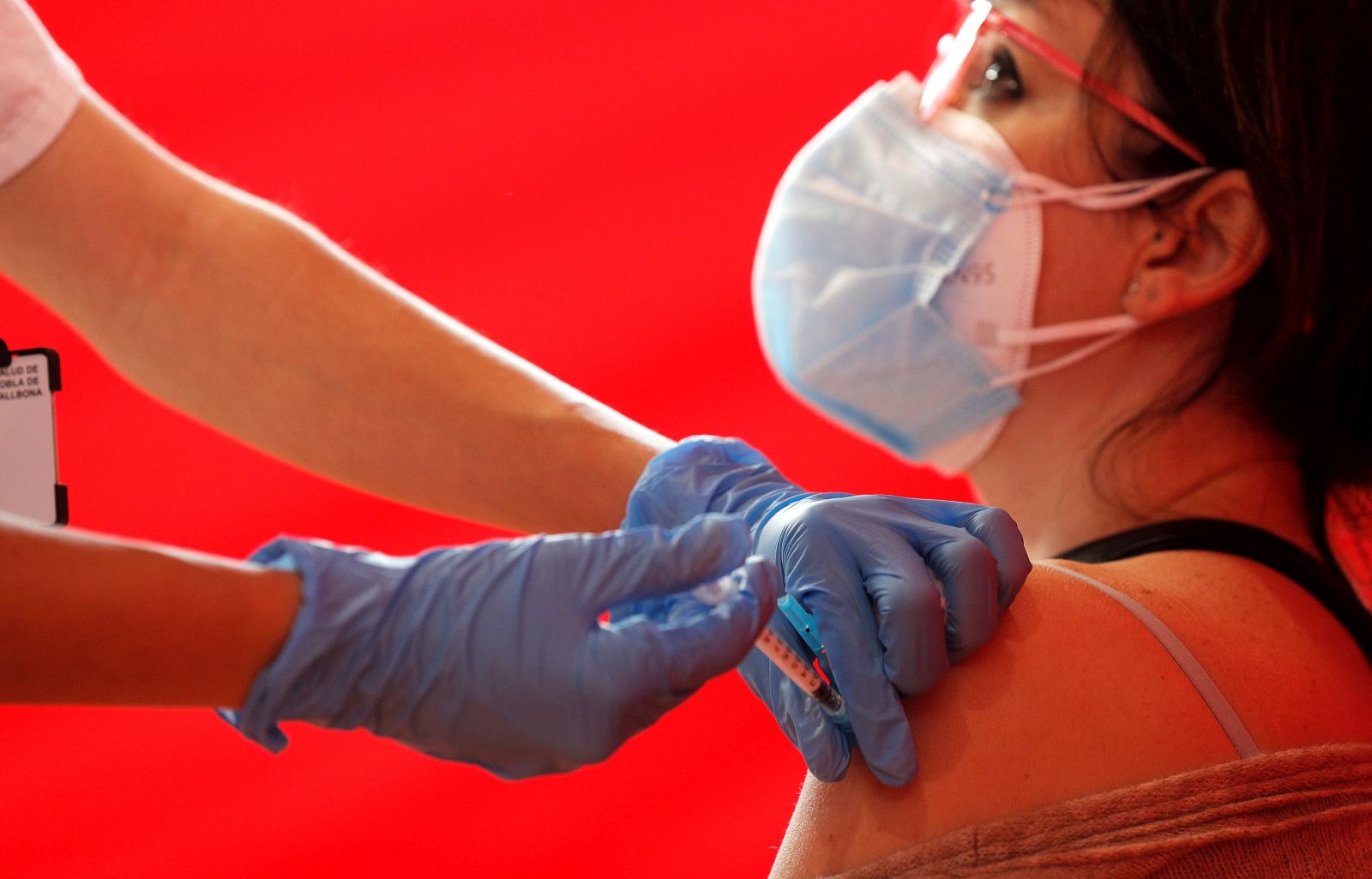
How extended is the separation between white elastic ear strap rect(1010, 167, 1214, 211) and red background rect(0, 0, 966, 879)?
0.81m

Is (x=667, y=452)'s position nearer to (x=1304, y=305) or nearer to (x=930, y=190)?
(x=930, y=190)

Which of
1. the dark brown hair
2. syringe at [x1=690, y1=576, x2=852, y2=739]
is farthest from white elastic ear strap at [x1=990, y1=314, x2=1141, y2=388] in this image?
syringe at [x1=690, y1=576, x2=852, y2=739]

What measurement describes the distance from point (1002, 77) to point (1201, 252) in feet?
1.04

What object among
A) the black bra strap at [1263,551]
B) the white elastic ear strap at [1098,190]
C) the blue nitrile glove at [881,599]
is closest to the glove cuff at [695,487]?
the blue nitrile glove at [881,599]

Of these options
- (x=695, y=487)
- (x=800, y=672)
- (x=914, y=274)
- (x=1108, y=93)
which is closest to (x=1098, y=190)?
(x=1108, y=93)

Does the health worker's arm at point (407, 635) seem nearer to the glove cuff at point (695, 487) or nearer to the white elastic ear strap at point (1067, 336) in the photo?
the glove cuff at point (695, 487)

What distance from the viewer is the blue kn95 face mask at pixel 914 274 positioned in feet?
4.53

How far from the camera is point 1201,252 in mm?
1322

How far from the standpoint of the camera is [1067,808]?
88 centimetres

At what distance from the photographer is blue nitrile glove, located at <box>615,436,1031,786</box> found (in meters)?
0.90

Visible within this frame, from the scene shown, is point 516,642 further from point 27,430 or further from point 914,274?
point 914,274

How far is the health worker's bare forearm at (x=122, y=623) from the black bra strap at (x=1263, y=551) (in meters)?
0.87

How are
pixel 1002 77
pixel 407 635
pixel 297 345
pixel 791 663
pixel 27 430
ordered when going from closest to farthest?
1. pixel 407 635
2. pixel 791 663
3. pixel 27 430
4. pixel 297 345
5. pixel 1002 77

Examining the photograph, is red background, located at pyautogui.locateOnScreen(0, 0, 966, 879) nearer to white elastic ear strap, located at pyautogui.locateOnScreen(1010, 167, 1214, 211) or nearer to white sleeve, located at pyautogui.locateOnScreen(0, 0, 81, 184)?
white sleeve, located at pyautogui.locateOnScreen(0, 0, 81, 184)
